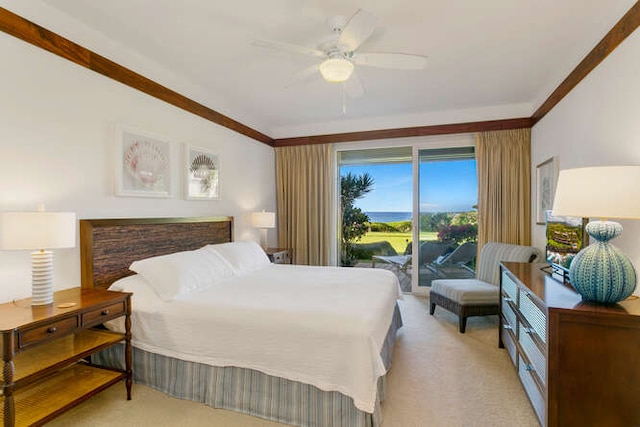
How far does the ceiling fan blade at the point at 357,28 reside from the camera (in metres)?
1.80

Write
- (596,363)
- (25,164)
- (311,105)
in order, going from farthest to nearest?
(311,105) < (25,164) < (596,363)

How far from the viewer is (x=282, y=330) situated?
6.34 ft

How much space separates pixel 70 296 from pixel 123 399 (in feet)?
2.65

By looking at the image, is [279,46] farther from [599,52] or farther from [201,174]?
[599,52]

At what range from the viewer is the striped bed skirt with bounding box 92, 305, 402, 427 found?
1825 millimetres

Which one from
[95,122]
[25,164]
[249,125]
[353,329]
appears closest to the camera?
[353,329]

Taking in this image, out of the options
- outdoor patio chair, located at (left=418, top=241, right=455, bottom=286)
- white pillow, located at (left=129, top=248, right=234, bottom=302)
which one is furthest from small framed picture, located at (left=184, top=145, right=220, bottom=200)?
outdoor patio chair, located at (left=418, top=241, right=455, bottom=286)

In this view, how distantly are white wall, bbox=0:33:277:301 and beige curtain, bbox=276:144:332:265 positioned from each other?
2.10 meters

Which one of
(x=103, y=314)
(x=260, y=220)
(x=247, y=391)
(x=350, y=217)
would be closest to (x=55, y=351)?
(x=103, y=314)

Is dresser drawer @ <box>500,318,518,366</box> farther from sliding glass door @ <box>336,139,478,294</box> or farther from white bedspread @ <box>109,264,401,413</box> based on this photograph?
sliding glass door @ <box>336,139,478,294</box>

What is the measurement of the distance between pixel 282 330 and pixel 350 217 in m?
3.43

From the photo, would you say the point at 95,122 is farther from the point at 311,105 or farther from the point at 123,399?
the point at 311,105

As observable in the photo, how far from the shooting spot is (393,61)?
229cm

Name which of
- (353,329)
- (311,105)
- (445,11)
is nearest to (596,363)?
(353,329)
